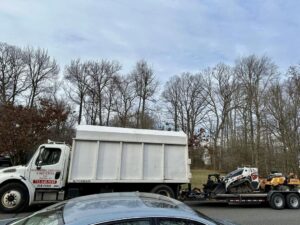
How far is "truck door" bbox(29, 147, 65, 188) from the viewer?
12.5 meters

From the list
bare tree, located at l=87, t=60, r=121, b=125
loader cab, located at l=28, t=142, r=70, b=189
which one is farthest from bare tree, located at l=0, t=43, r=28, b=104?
loader cab, located at l=28, t=142, r=70, b=189

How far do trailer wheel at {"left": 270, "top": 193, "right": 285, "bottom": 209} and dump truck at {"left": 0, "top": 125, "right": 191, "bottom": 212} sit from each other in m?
3.61

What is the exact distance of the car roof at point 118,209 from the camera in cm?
317

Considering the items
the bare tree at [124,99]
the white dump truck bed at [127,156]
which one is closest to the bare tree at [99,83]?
the bare tree at [124,99]

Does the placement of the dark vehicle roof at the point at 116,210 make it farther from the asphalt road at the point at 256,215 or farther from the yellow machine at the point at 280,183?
the yellow machine at the point at 280,183

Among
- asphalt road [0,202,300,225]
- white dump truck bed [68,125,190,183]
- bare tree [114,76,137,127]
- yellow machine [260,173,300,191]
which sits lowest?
asphalt road [0,202,300,225]

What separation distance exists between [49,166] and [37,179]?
2.03ft

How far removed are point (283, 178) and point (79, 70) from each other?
43914 millimetres

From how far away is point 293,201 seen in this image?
14.4 metres

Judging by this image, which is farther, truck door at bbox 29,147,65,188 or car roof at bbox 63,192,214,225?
truck door at bbox 29,147,65,188

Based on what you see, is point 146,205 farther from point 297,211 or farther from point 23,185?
point 297,211

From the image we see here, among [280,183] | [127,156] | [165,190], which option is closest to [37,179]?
[127,156]

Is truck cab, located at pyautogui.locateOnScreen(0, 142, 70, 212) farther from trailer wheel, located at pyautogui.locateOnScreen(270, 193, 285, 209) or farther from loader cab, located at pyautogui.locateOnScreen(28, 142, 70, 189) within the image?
trailer wheel, located at pyautogui.locateOnScreen(270, 193, 285, 209)

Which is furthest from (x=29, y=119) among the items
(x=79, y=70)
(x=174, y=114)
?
(x=174, y=114)
